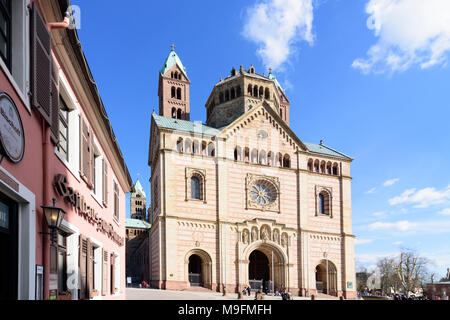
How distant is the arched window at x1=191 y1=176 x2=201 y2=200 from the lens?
46.4 metres

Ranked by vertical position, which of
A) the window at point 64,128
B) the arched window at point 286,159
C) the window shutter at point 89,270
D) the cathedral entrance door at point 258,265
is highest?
the arched window at point 286,159

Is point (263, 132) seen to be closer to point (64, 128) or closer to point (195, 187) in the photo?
point (195, 187)

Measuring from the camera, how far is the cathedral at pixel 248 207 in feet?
146

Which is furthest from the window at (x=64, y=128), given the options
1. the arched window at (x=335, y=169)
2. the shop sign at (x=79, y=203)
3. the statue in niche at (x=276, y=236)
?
the arched window at (x=335, y=169)

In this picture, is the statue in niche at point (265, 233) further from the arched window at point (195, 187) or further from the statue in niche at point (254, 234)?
the arched window at point (195, 187)

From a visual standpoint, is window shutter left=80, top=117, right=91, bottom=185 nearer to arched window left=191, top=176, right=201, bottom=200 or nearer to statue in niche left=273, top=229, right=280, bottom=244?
arched window left=191, top=176, right=201, bottom=200

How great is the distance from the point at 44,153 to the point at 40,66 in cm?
165

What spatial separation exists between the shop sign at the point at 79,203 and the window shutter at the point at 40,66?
4.71 ft

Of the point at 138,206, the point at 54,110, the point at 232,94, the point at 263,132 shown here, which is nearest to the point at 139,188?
the point at 138,206

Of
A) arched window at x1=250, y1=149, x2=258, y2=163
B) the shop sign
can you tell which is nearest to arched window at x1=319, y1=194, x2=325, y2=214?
arched window at x1=250, y1=149, x2=258, y2=163

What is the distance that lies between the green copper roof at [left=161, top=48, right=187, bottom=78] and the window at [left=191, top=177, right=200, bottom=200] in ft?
102

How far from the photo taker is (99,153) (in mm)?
15398

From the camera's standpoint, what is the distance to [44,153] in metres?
8.30

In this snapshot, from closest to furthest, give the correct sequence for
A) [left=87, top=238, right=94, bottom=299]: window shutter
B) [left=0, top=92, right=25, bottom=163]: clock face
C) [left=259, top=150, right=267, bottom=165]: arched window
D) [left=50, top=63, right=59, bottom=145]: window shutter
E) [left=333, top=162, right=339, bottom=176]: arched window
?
1. [left=0, top=92, right=25, bottom=163]: clock face
2. [left=50, top=63, right=59, bottom=145]: window shutter
3. [left=87, top=238, right=94, bottom=299]: window shutter
4. [left=259, top=150, right=267, bottom=165]: arched window
5. [left=333, top=162, right=339, bottom=176]: arched window
